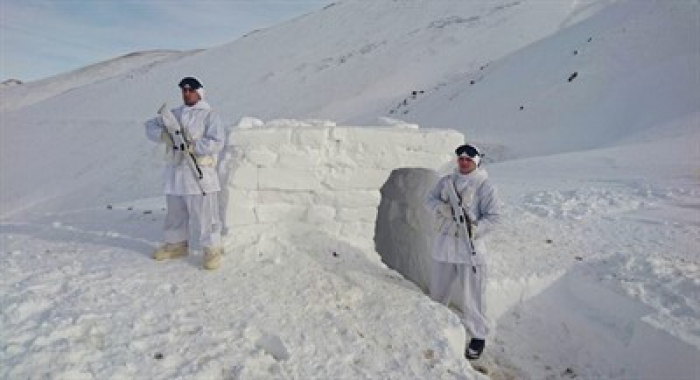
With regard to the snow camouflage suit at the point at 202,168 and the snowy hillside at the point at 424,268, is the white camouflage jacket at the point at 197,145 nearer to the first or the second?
the snow camouflage suit at the point at 202,168

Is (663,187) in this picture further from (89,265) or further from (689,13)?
(689,13)

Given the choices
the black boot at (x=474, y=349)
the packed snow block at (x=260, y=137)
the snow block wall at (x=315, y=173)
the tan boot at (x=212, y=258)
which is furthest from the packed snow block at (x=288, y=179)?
the black boot at (x=474, y=349)

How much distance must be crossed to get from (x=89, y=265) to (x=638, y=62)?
14607 millimetres

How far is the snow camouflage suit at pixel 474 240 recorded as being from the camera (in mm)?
4156

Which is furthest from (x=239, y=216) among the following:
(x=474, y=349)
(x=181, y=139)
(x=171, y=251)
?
(x=474, y=349)

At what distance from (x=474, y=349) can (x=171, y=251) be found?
2.39 meters

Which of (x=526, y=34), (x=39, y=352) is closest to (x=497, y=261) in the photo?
(x=39, y=352)

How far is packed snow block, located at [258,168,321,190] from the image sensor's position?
4.45 m

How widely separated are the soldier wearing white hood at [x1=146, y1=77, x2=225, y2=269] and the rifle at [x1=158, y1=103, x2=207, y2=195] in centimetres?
2

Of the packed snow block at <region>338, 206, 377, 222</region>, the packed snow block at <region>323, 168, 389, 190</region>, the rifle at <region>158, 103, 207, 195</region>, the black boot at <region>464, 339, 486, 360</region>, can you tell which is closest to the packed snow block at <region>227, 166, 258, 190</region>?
the rifle at <region>158, 103, 207, 195</region>

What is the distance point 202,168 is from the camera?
4.27 m

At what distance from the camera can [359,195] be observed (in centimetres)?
479

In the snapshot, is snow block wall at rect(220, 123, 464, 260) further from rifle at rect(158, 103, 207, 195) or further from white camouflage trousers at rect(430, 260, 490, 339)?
white camouflage trousers at rect(430, 260, 490, 339)

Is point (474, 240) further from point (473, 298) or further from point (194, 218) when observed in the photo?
point (194, 218)
